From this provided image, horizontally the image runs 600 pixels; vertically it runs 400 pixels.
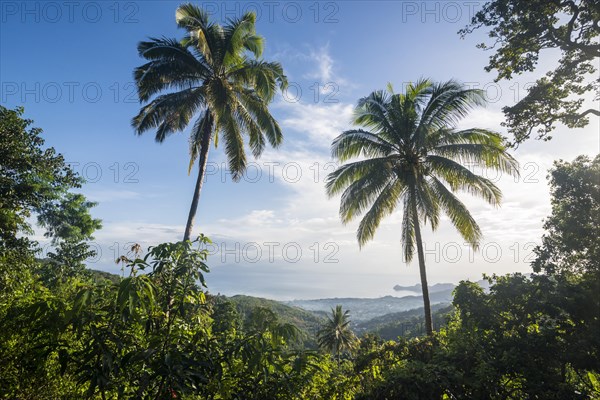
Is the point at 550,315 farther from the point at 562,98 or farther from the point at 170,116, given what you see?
the point at 170,116

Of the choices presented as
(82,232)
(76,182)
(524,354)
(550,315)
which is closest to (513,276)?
(550,315)

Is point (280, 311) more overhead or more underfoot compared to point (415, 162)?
more underfoot

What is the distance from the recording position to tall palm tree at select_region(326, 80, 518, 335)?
13391 millimetres

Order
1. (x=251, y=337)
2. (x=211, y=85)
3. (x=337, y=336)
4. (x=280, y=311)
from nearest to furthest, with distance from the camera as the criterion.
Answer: (x=251, y=337) → (x=211, y=85) → (x=337, y=336) → (x=280, y=311)

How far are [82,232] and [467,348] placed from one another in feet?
130

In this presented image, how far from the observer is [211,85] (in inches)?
496

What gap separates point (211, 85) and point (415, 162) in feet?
29.5

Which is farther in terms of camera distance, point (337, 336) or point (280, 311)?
point (280, 311)

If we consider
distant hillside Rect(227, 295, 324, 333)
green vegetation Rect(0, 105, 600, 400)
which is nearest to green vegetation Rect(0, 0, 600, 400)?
green vegetation Rect(0, 105, 600, 400)

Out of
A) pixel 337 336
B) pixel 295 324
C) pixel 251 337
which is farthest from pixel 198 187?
pixel 337 336

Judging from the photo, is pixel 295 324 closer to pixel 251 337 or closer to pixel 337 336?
pixel 251 337

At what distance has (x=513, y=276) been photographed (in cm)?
980

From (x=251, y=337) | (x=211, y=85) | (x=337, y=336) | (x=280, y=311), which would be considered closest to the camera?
(x=251, y=337)

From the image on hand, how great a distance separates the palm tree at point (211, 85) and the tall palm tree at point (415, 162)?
396cm
